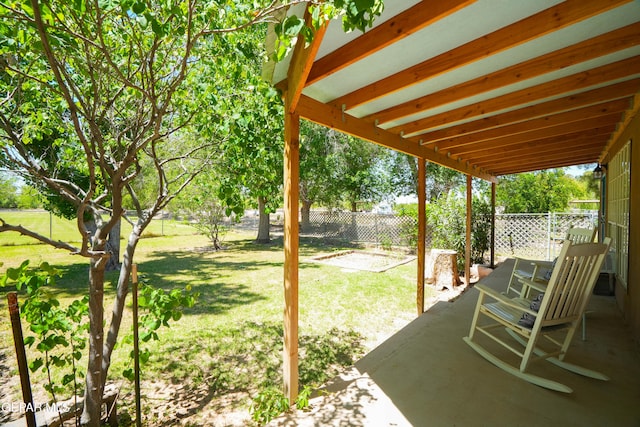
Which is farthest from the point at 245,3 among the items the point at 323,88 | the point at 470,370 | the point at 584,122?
the point at 584,122

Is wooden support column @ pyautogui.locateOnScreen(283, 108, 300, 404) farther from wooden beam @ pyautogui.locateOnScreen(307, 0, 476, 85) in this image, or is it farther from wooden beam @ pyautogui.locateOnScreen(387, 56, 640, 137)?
wooden beam @ pyautogui.locateOnScreen(387, 56, 640, 137)

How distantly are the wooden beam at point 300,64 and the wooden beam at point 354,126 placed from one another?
18 centimetres

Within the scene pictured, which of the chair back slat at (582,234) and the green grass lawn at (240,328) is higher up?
the chair back slat at (582,234)

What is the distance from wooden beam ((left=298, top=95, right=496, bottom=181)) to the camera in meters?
2.31

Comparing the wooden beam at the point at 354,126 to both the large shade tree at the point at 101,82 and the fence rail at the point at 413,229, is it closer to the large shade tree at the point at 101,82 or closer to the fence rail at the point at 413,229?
the large shade tree at the point at 101,82

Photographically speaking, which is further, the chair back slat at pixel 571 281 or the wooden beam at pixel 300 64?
the chair back slat at pixel 571 281

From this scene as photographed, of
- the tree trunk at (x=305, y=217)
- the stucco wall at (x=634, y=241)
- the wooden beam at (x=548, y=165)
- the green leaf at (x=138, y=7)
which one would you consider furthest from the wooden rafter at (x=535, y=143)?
the tree trunk at (x=305, y=217)

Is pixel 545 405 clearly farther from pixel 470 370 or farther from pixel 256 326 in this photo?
pixel 256 326

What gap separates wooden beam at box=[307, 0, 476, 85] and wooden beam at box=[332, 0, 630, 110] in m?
0.55

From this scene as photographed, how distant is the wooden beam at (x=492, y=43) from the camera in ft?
4.95

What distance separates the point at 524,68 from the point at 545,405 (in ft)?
7.46

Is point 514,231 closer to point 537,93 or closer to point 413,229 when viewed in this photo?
point 413,229

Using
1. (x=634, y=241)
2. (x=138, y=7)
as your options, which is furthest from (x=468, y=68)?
(x=634, y=241)

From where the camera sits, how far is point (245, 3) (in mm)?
2355
